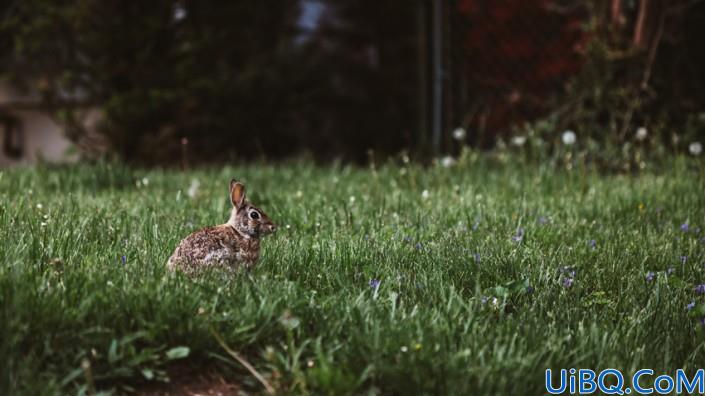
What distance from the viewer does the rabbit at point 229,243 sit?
10.3 feet

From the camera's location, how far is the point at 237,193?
3.34 m

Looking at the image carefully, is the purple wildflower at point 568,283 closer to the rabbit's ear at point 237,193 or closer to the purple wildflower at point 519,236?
the purple wildflower at point 519,236

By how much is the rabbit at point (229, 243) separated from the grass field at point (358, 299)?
2.8 inches

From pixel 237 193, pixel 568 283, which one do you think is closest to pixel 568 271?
pixel 568 283

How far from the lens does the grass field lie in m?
2.63

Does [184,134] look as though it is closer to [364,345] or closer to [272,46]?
[272,46]

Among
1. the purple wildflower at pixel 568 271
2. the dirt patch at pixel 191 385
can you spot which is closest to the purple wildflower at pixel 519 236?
the purple wildflower at pixel 568 271

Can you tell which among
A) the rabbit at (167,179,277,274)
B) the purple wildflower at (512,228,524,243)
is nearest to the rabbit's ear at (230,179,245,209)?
the rabbit at (167,179,277,274)

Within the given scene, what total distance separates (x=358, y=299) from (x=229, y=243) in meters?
0.57

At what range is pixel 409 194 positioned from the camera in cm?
653

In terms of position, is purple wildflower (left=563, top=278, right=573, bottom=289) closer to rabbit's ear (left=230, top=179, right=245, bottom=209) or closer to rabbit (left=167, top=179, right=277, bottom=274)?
rabbit (left=167, top=179, right=277, bottom=274)

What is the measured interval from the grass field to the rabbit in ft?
0.24

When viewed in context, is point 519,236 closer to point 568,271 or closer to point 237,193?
point 568,271

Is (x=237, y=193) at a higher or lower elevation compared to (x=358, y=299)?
higher
